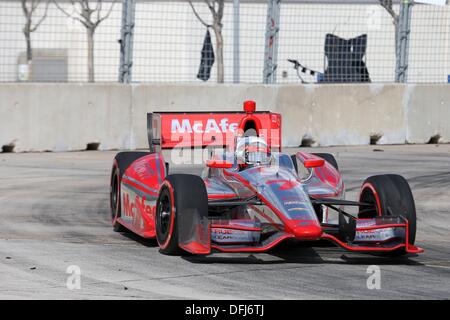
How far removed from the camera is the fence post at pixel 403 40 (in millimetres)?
17172

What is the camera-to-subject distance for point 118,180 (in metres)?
9.55

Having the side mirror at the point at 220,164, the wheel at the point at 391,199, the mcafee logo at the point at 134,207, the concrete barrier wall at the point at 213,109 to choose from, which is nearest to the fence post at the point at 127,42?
the concrete barrier wall at the point at 213,109

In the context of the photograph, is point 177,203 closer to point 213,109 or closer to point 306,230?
point 306,230

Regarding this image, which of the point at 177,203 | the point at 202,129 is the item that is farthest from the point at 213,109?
the point at 177,203

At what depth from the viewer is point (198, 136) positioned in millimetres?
10148

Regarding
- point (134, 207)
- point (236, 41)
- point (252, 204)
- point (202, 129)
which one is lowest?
point (134, 207)

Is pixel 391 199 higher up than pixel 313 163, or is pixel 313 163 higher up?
pixel 313 163

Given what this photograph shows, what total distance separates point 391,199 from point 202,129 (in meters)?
2.72

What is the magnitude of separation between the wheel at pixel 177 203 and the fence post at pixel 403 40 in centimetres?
1007

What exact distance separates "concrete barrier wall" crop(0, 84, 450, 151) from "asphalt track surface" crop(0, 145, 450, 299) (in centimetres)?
360

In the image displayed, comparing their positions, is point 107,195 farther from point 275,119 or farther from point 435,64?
point 435,64

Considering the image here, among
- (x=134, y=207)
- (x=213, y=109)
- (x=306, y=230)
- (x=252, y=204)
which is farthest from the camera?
(x=213, y=109)

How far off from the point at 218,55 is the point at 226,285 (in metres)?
11.6
